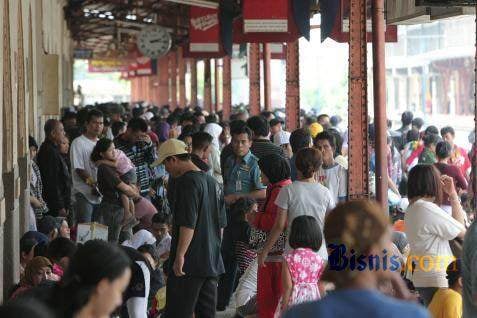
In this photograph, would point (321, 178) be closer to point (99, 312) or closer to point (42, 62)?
point (42, 62)

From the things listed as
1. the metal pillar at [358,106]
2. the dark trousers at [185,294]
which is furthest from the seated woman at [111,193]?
the dark trousers at [185,294]

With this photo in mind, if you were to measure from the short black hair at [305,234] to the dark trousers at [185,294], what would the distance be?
921 millimetres

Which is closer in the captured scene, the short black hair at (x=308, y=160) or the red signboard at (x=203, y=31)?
the short black hair at (x=308, y=160)

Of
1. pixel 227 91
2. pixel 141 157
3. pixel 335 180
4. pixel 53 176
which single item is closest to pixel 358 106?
pixel 335 180

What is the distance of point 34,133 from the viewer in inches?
530

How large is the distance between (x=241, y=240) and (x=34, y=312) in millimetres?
6727

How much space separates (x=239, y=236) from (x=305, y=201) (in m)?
2.19

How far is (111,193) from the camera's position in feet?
35.7

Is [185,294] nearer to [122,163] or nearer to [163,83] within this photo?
[122,163]

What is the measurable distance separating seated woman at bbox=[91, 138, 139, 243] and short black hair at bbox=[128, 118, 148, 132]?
1.21m

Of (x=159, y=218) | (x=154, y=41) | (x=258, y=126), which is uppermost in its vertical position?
(x=154, y=41)

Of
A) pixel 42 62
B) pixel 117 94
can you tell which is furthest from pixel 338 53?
pixel 117 94

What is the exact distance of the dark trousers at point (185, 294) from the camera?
7.84 m

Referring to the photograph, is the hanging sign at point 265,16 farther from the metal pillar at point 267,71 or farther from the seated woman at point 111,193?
the metal pillar at point 267,71
